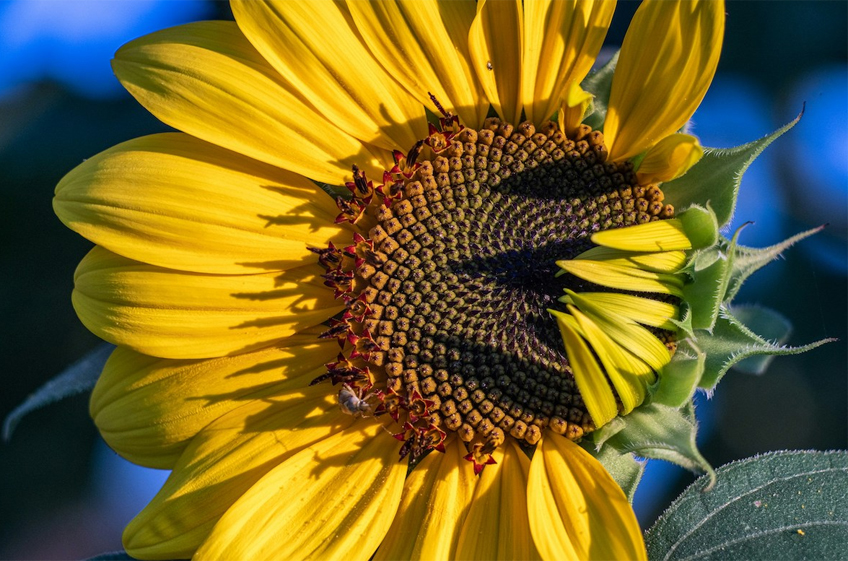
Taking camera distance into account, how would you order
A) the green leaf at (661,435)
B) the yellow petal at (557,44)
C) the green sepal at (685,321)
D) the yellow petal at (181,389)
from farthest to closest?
the yellow petal at (181,389), the yellow petal at (557,44), the green sepal at (685,321), the green leaf at (661,435)

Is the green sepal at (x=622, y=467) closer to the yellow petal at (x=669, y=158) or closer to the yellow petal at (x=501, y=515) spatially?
the yellow petal at (x=501, y=515)

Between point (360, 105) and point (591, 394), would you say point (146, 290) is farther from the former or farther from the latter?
point (591, 394)

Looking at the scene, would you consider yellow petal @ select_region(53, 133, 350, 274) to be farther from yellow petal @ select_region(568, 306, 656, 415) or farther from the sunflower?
yellow petal @ select_region(568, 306, 656, 415)

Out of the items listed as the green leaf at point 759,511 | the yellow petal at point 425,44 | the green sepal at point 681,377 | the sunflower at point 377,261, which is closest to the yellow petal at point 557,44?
the sunflower at point 377,261

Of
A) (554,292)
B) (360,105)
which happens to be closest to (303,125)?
(360,105)

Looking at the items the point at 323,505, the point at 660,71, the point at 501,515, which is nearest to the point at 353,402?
the point at 323,505

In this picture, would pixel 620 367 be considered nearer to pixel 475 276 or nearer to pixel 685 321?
pixel 685 321

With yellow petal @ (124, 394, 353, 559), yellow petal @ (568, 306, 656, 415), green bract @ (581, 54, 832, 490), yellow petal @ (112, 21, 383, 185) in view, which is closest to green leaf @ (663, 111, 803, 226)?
green bract @ (581, 54, 832, 490)

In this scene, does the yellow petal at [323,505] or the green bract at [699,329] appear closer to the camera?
the green bract at [699,329]
